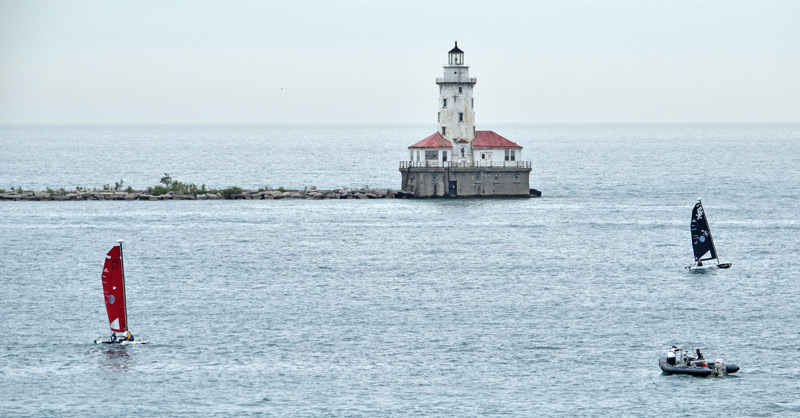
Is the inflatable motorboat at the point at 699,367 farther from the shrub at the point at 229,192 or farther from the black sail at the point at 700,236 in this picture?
the shrub at the point at 229,192

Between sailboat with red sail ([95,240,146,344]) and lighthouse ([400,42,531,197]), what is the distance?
206 ft

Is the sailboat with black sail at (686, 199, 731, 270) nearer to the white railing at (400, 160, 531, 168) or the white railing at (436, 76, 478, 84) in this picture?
the white railing at (400, 160, 531, 168)

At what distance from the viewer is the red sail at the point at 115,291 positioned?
54750mm

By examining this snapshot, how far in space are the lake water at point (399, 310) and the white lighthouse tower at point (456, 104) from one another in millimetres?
7305

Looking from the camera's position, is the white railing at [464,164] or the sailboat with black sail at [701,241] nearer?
the sailboat with black sail at [701,241]

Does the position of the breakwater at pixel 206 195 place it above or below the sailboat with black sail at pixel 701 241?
above

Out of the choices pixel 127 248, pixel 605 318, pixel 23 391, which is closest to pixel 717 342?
pixel 605 318

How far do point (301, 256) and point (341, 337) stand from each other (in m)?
28.8

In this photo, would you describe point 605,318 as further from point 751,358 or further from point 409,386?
point 409,386

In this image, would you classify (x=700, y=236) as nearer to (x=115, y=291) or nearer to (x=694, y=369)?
(x=694, y=369)

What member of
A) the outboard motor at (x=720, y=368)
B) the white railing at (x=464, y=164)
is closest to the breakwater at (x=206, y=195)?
the white railing at (x=464, y=164)

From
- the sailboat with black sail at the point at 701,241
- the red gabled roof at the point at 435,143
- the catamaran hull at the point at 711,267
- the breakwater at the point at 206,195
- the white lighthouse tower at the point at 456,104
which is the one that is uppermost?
the white lighthouse tower at the point at 456,104

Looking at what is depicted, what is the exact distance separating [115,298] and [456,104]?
6764 centimetres

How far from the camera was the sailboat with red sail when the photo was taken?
54781 mm
